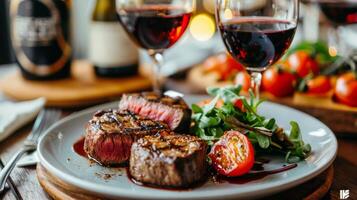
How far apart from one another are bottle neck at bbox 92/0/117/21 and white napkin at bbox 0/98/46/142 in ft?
2.38

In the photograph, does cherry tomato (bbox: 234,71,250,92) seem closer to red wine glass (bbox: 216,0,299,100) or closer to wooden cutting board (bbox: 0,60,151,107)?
wooden cutting board (bbox: 0,60,151,107)

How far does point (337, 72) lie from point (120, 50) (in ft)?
3.41

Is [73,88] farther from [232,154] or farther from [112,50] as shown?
[232,154]

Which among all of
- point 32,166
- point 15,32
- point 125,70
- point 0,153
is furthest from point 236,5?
point 15,32

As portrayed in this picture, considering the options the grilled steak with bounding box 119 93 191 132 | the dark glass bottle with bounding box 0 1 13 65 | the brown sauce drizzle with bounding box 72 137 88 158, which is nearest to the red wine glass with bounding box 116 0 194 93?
the grilled steak with bounding box 119 93 191 132

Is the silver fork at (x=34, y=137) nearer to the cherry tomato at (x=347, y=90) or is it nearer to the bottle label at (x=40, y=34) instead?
the bottle label at (x=40, y=34)

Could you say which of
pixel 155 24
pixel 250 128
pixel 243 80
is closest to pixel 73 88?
pixel 155 24

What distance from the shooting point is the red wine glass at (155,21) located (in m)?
2.03

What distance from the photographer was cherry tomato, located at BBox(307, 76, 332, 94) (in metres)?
2.18

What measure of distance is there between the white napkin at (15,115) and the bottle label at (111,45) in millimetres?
472

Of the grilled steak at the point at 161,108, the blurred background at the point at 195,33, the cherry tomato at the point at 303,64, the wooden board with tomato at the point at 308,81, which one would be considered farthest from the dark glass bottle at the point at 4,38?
the grilled steak at the point at 161,108

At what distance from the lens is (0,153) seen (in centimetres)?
176

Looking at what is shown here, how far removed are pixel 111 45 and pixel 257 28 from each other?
1.09m

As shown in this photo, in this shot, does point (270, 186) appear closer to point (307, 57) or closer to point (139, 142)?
point (139, 142)
